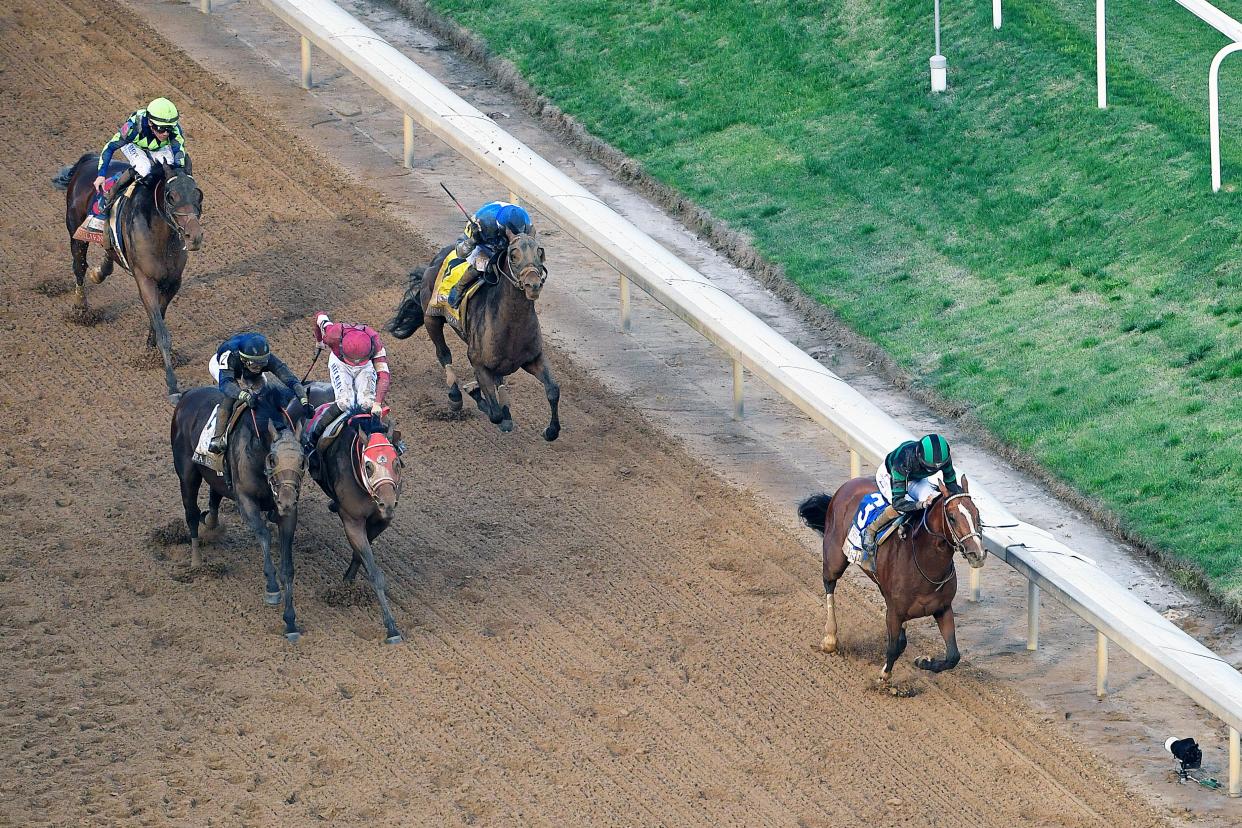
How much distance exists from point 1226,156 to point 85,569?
9231 mm

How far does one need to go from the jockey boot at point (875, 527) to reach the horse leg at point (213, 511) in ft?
13.2

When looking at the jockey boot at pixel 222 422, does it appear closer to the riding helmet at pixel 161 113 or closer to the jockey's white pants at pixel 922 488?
the riding helmet at pixel 161 113

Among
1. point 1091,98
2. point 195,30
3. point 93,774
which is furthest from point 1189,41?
point 93,774

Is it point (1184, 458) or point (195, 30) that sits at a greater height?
point (195, 30)

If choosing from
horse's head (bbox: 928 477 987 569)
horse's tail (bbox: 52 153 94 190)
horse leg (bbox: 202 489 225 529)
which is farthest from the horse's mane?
horse's tail (bbox: 52 153 94 190)

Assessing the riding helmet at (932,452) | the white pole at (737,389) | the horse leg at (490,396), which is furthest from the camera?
the white pole at (737,389)

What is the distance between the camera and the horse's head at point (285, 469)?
36.6ft

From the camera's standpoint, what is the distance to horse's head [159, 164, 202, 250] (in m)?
13.4

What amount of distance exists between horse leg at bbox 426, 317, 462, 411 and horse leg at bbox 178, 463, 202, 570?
7.63ft

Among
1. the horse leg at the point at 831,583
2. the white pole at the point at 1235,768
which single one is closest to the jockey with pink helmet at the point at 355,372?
the horse leg at the point at 831,583

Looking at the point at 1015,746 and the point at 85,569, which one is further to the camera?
the point at 85,569

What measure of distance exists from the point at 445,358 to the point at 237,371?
305 centimetres

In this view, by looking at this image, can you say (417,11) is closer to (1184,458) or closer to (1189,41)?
(1189,41)

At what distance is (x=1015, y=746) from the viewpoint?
11031 mm
